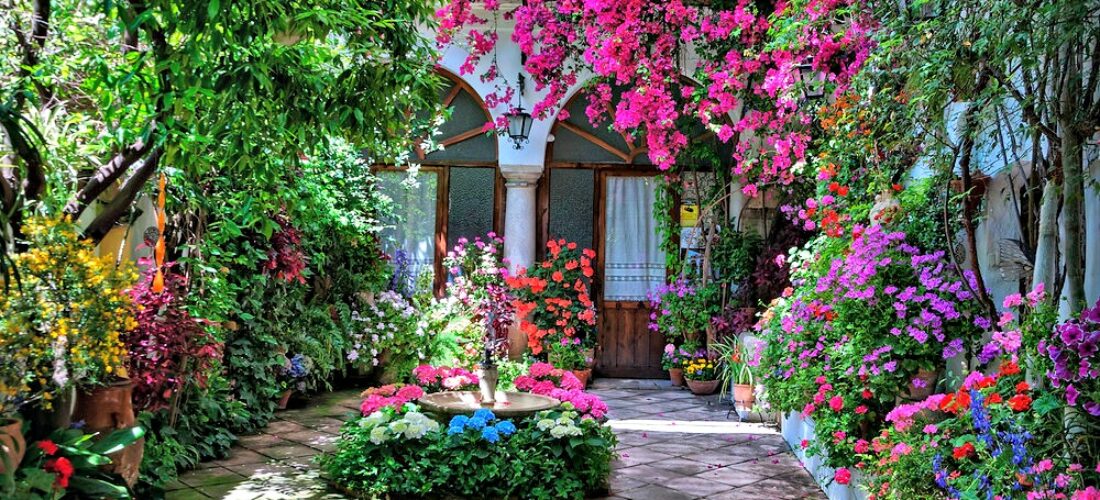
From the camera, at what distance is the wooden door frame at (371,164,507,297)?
1080cm

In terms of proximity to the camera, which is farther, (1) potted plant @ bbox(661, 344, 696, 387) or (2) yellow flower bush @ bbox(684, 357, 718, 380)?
(1) potted plant @ bbox(661, 344, 696, 387)

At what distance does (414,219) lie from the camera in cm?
1089

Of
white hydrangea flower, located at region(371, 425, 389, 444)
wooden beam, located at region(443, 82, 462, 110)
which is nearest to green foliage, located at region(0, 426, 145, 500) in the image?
white hydrangea flower, located at region(371, 425, 389, 444)

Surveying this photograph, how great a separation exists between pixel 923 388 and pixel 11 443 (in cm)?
424

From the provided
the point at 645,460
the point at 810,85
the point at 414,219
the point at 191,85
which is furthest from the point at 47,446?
the point at 414,219

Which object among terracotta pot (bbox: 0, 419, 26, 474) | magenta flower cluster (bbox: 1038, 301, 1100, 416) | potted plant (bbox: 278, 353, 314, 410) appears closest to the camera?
magenta flower cluster (bbox: 1038, 301, 1100, 416)

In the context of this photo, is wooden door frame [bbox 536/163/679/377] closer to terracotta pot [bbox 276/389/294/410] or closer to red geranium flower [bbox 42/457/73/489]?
terracotta pot [bbox 276/389/294/410]

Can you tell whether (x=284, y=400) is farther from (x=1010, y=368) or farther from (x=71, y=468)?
(x=1010, y=368)

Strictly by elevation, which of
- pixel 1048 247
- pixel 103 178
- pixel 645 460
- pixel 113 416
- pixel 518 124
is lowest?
pixel 645 460

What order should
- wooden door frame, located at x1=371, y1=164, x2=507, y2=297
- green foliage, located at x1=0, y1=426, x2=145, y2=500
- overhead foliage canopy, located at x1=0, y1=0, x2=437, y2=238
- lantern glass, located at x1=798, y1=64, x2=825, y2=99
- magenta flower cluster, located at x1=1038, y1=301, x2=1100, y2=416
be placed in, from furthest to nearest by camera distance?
wooden door frame, located at x1=371, y1=164, x2=507, y2=297 < lantern glass, located at x1=798, y1=64, x2=825, y2=99 < green foliage, located at x1=0, y1=426, x2=145, y2=500 < overhead foliage canopy, located at x1=0, y1=0, x2=437, y2=238 < magenta flower cluster, located at x1=1038, y1=301, x2=1100, y2=416

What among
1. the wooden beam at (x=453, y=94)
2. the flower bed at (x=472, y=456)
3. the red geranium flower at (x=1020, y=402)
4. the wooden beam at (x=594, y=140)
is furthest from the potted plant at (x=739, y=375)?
the red geranium flower at (x=1020, y=402)

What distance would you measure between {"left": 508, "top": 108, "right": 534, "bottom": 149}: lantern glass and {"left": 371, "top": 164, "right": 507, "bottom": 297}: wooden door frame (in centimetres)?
101

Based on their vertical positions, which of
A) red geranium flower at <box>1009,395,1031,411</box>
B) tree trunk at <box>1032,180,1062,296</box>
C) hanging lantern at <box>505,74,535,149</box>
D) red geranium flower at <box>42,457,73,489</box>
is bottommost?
red geranium flower at <box>42,457,73,489</box>

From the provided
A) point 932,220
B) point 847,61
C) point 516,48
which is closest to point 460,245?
point 516,48
